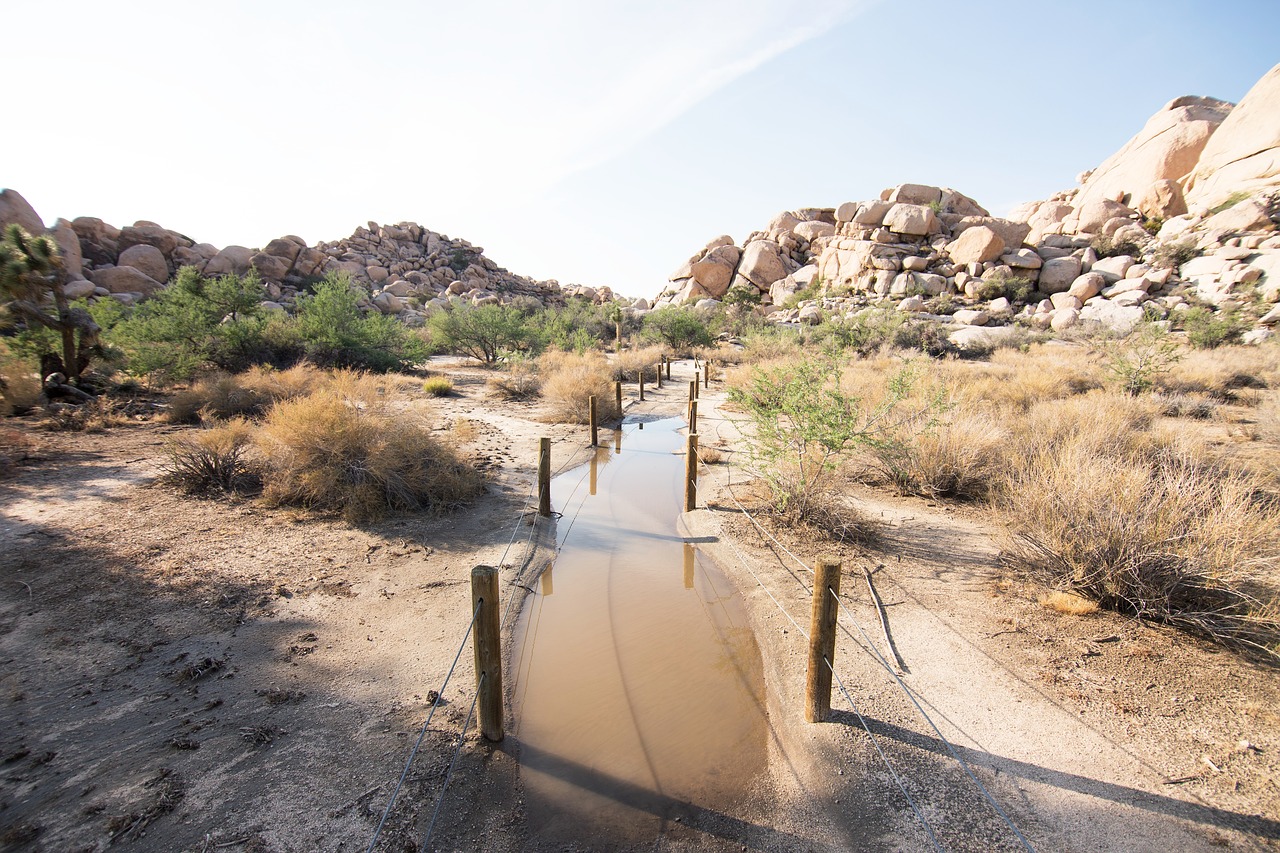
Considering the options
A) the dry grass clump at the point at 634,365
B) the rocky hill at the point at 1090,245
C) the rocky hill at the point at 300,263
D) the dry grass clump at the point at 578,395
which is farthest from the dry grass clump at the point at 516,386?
the rocky hill at the point at 1090,245

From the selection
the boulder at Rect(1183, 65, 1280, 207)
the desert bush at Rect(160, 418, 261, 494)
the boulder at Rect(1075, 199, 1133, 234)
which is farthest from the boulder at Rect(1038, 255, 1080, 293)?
the desert bush at Rect(160, 418, 261, 494)

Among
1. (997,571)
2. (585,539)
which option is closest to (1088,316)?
(997,571)

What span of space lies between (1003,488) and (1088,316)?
96.7 ft

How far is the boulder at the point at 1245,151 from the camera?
30.7 meters

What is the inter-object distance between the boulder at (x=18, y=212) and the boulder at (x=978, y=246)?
194 ft

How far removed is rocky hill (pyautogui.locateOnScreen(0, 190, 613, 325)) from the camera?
31844 millimetres

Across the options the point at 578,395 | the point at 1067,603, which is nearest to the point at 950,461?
the point at 1067,603

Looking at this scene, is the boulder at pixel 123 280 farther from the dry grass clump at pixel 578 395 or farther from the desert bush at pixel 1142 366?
the desert bush at pixel 1142 366

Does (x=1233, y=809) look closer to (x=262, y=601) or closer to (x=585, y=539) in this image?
(x=585, y=539)

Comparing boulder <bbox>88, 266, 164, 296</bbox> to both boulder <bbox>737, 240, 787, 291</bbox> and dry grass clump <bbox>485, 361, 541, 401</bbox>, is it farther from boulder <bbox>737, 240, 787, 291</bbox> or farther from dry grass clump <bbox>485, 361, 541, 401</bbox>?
boulder <bbox>737, 240, 787, 291</bbox>

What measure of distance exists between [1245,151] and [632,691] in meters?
51.5

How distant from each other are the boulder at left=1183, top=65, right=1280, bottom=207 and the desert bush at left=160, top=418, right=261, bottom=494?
166 ft

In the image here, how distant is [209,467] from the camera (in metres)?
7.10

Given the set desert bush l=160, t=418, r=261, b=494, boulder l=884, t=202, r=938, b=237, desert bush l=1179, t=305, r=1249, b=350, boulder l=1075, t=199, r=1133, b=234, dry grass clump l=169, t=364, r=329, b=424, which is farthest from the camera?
boulder l=884, t=202, r=938, b=237
